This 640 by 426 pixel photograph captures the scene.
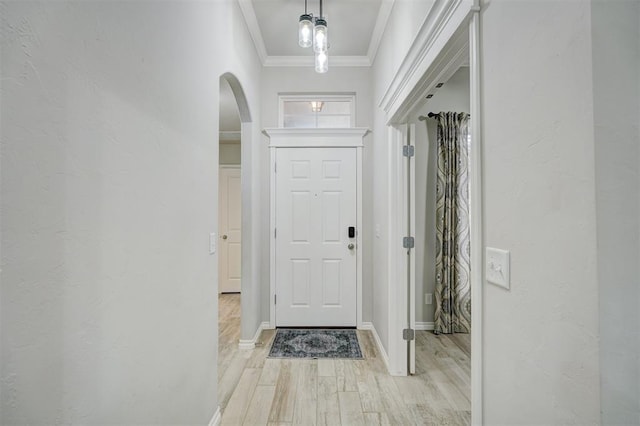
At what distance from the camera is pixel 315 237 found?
3332mm

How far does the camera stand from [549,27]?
2.48 feet

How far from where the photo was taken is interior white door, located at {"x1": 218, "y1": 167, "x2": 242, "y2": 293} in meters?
5.16

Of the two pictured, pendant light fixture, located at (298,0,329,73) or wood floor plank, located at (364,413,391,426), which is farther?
pendant light fixture, located at (298,0,329,73)

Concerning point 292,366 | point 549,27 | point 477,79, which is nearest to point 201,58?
point 477,79

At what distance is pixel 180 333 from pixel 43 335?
2.44 ft

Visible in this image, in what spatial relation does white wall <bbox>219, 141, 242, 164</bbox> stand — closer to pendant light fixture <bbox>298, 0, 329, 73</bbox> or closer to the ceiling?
the ceiling

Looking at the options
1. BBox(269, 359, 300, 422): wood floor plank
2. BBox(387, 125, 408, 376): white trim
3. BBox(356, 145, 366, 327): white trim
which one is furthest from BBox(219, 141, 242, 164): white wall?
BBox(269, 359, 300, 422): wood floor plank

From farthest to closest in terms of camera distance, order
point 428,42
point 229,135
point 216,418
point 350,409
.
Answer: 1. point 229,135
2. point 350,409
3. point 216,418
4. point 428,42

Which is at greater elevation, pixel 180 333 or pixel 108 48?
pixel 108 48

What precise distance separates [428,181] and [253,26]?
2347 millimetres

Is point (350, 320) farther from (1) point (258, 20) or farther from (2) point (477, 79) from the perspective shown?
(1) point (258, 20)

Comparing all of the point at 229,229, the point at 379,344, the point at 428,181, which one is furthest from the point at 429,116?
the point at 229,229

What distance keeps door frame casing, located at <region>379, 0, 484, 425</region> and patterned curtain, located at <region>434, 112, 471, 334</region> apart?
1.09 meters

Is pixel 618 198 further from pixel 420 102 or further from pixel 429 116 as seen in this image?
pixel 429 116
